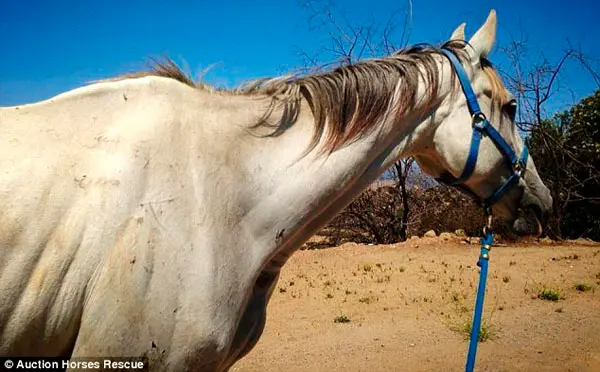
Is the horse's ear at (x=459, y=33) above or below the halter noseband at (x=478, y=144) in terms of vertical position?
above

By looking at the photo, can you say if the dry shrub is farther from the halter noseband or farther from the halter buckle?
the halter buckle

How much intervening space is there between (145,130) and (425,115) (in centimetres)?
137

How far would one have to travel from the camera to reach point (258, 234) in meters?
2.00

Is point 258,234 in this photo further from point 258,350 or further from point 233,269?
point 258,350

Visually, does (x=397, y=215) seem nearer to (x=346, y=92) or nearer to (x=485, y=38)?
(x=485, y=38)

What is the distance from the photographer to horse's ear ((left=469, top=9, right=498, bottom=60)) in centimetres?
259

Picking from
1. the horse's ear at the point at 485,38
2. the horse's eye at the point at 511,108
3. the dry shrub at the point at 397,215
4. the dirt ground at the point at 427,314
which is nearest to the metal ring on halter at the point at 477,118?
the horse's eye at the point at 511,108

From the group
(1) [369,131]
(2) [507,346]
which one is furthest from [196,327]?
(2) [507,346]

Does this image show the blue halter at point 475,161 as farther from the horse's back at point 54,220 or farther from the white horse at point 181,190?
the horse's back at point 54,220

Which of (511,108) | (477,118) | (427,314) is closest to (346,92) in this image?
(477,118)

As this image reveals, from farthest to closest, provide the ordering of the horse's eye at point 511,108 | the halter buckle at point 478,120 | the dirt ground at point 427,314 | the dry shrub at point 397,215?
the dry shrub at point 397,215
the dirt ground at point 427,314
the horse's eye at point 511,108
the halter buckle at point 478,120

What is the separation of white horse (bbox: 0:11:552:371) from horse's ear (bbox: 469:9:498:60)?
0.27 meters

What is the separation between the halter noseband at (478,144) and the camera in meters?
2.43

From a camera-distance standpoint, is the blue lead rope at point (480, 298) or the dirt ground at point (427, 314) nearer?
the blue lead rope at point (480, 298)
